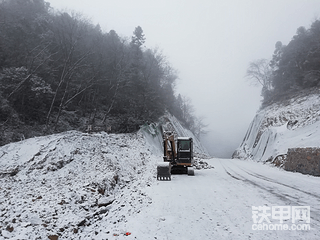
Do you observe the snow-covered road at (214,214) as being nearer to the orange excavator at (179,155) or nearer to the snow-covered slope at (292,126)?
the orange excavator at (179,155)

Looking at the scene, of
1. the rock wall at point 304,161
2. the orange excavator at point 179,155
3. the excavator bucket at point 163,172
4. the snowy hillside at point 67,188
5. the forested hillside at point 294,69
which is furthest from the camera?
the forested hillside at point 294,69

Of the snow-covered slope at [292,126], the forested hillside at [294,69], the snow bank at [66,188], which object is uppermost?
the forested hillside at [294,69]

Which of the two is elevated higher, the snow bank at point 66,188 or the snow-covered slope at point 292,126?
the snow-covered slope at point 292,126

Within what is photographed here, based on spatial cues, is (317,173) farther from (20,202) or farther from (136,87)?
(136,87)

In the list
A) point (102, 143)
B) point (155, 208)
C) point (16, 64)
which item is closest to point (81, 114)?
point (16, 64)

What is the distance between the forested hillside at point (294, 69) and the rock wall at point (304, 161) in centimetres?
2167

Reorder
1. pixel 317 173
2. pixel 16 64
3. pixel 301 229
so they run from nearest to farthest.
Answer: pixel 301 229, pixel 317 173, pixel 16 64

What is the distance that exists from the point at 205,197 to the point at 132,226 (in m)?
3.44

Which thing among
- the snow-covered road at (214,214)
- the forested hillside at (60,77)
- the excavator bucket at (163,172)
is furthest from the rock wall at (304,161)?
the forested hillside at (60,77)

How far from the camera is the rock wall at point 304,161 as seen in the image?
486 inches

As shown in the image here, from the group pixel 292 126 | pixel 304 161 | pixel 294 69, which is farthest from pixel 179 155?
pixel 294 69

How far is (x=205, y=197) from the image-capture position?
734 cm

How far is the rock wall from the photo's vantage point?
40.5 ft

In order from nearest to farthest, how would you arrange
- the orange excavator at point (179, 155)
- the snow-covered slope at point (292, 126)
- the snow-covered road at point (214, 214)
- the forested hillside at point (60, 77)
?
1. the snow-covered road at point (214, 214)
2. the orange excavator at point (179, 155)
3. the snow-covered slope at point (292, 126)
4. the forested hillside at point (60, 77)
